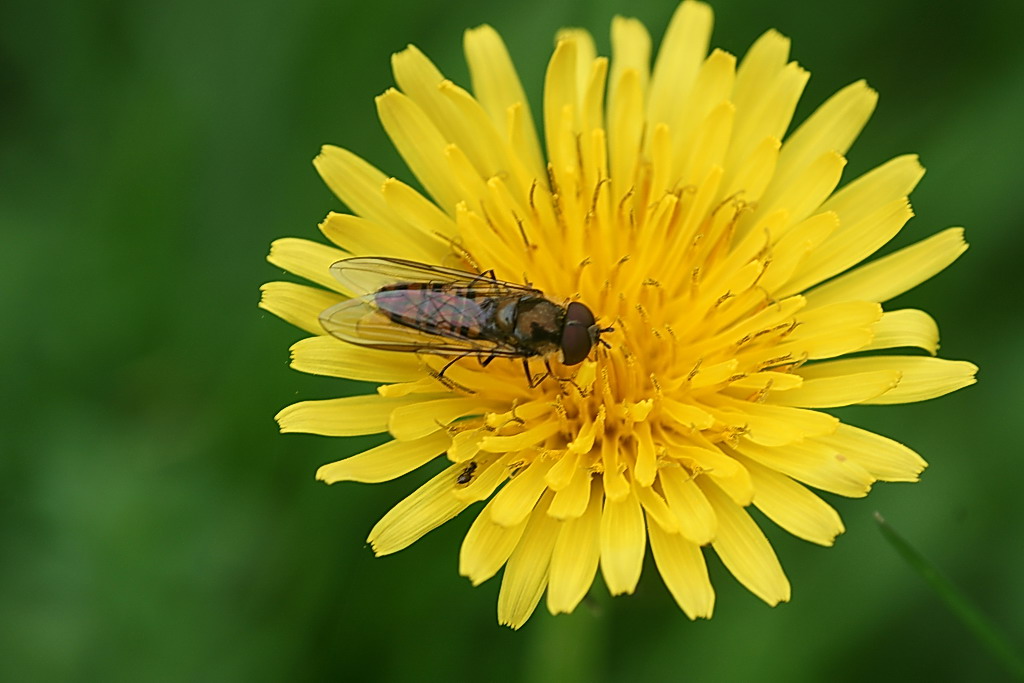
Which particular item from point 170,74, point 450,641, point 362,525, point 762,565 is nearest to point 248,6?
point 170,74

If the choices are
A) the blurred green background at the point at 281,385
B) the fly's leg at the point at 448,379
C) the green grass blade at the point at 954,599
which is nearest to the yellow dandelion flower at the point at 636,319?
the fly's leg at the point at 448,379

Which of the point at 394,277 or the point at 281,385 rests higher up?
the point at 281,385

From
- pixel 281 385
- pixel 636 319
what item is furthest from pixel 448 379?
pixel 281 385

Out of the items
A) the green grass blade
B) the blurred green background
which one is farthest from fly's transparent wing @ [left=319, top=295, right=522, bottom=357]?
the green grass blade

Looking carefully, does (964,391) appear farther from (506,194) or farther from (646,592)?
(506,194)

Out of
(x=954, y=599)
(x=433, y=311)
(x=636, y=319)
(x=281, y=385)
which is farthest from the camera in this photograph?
(x=281, y=385)

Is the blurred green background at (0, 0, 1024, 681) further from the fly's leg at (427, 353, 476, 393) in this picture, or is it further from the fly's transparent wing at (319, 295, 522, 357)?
the fly's transparent wing at (319, 295, 522, 357)

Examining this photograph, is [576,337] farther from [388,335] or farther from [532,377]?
[388,335]
